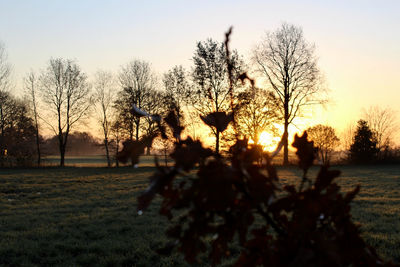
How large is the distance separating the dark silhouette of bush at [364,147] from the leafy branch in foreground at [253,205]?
1552 inches

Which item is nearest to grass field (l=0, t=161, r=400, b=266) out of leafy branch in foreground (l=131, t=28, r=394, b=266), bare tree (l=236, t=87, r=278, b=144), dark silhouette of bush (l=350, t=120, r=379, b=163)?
leafy branch in foreground (l=131, t=28, r=394, b=266)

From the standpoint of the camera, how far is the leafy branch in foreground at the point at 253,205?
29.3 inches

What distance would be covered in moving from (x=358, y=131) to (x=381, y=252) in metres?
36.5

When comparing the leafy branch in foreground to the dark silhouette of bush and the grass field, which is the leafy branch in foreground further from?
the dark silhouette of bush

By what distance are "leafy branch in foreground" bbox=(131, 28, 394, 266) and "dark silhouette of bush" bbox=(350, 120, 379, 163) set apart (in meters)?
39.4

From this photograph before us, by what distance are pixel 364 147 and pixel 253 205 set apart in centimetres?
4045

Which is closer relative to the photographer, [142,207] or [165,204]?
[142,207]

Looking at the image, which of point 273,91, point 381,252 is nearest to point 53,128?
point 273,91

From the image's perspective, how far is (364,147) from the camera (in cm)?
3619

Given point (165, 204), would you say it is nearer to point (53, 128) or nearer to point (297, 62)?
point (297, 62)

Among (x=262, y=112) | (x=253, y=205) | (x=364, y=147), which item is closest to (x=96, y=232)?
(x=253, y=205)

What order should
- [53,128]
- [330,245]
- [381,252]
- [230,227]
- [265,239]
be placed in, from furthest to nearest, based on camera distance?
[53,128] → [381,252] → [265,239] → [230,227] → [330,245]

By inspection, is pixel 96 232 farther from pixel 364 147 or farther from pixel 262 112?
pixel 364 147

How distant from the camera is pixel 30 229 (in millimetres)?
6801
